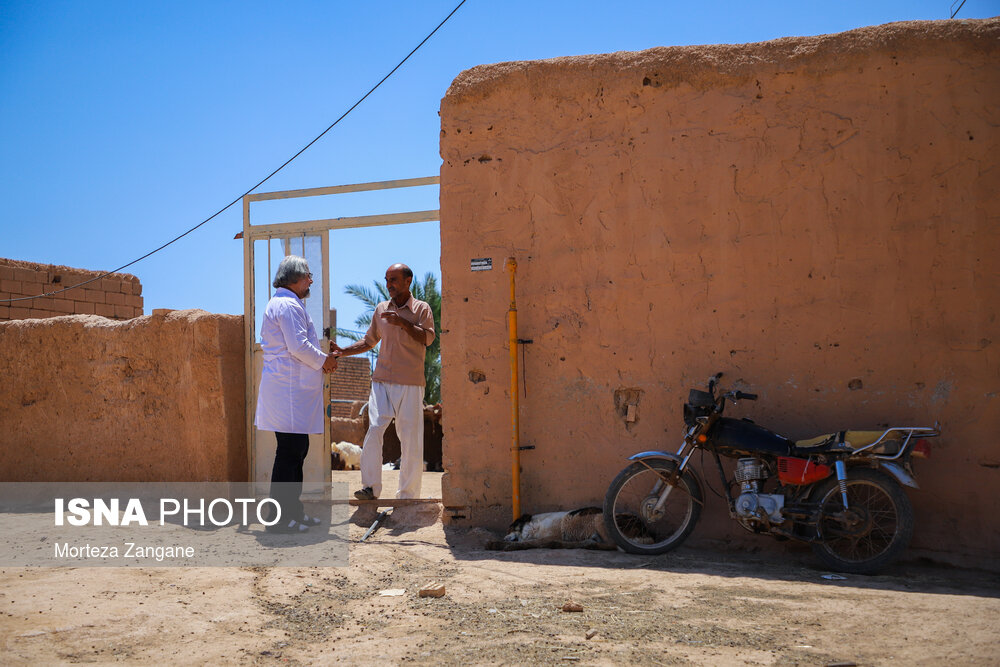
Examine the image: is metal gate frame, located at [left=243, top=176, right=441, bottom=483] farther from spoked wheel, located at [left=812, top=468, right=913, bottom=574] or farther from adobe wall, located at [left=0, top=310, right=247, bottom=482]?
spoked wheel, located at [left=812, top=468, right=913, bottom=574]

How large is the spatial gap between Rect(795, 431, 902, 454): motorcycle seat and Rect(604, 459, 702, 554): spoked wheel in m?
0.71

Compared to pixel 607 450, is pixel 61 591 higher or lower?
lower

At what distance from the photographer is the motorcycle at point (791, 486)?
4.00m

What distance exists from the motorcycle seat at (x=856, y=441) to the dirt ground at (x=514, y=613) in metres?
0.62

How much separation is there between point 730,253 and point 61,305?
813cm

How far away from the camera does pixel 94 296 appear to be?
9766 millimetres

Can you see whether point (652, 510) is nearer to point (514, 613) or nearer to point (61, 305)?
point (514, 613)

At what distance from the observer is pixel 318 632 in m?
3.07

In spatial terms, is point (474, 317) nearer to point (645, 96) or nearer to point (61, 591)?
point (645, 96)

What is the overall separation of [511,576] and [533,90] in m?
2.97

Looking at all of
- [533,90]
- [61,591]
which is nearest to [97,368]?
[61,591]

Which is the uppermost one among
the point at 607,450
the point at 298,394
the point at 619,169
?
the point at 619,169

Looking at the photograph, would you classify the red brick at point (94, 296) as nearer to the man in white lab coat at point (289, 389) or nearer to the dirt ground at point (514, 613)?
the man in white lab coat at point (289, 389)

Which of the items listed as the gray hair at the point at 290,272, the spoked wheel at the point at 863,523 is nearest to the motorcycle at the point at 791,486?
the spoked wheel at the point at 863,523
